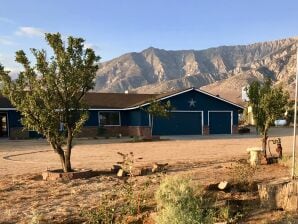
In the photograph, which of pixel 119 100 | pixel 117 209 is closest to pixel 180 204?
pixel 117 209

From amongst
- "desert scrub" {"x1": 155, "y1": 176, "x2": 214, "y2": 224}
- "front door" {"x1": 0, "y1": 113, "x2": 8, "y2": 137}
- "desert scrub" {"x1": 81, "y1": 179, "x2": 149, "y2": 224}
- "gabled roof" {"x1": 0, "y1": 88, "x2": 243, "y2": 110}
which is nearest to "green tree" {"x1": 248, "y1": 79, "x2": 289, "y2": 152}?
"desert scrub" {"x1": 81, "y1": 179, "x2": 149, "y2": 224}

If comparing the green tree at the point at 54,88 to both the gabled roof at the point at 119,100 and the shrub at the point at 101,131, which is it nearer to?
the gabled roof at the point at 119,100

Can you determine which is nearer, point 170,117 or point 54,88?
point 54,88

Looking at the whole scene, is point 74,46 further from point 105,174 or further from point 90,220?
point 90,220

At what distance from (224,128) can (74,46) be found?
30.8 m

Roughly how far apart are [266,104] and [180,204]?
10.8 metres

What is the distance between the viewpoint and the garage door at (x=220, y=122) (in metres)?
42.7

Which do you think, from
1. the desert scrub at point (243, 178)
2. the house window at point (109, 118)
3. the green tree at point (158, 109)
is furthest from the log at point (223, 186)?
the house window at point (109, 118)

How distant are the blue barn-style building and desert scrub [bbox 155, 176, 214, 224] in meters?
30.4

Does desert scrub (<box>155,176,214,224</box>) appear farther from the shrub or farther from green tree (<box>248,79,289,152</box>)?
the shrub

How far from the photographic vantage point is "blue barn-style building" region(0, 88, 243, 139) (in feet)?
131

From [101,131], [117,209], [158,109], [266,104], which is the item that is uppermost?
[158,109]

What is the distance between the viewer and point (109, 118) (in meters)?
41.7

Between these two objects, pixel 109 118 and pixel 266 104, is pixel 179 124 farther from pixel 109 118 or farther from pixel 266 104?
pixel 266 104
